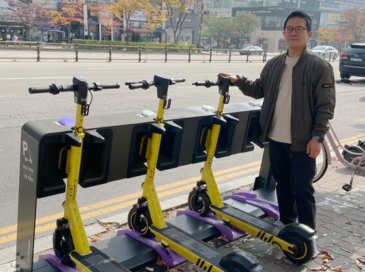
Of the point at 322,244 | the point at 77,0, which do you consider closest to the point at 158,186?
the point at 322,244

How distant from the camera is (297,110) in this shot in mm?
3102

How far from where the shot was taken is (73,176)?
257 cm

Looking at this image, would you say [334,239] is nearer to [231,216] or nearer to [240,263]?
[231,216]

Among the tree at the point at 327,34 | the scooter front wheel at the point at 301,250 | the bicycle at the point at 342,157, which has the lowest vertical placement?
the scooter front wheel at the point at 301,250

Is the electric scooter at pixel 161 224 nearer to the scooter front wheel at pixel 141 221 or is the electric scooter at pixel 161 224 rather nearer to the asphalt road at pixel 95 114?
the scooter front wheel at pixel 141 221

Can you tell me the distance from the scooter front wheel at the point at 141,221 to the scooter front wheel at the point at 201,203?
663 mm

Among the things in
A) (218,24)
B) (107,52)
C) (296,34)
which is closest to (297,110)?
(296,34)

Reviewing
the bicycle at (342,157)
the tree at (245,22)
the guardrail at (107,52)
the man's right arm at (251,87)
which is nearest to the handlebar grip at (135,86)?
the man's right arm at (251,87)

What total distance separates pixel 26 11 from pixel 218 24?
4460cm

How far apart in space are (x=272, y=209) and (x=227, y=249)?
34.2 inches

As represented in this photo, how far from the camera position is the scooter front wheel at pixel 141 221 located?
3221 mm

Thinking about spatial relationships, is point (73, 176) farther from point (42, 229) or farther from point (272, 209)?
point (272, 209)

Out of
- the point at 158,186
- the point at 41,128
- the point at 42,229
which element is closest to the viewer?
the point at 41,128

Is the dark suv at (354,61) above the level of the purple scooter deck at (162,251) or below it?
above
